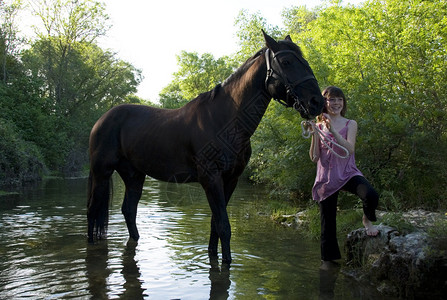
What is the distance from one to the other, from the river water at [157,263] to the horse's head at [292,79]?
191 cm

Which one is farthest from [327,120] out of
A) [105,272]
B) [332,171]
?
[105,272]

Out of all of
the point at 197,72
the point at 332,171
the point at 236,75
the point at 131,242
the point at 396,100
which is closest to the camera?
the point at 332,171

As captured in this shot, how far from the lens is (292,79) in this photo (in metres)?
4.44

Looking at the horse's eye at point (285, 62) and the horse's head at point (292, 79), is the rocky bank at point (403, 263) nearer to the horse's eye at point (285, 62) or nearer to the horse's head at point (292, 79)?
the horse's head at point (292, 79)

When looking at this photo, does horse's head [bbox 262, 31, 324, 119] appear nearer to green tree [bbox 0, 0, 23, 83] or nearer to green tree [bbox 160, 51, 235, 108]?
green tree [bbox 0, 0, 23, 83]

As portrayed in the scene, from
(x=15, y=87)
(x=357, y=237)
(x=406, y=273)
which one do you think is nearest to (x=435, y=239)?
(x=406, y=273)

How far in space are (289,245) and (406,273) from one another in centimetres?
259

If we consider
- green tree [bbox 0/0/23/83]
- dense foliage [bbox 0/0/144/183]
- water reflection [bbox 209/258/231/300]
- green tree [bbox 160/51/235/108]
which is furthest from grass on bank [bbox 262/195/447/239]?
green tree [bbox 160/51/235/108]

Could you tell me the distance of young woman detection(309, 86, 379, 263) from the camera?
4539 mm

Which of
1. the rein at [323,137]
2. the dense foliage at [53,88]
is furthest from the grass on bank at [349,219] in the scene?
the dense foliage at [53,88]

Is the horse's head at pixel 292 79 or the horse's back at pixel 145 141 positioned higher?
the horse's head at pixel 292 79

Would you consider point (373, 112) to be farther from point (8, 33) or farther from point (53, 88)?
point (53, 88)

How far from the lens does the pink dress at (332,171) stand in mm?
4715

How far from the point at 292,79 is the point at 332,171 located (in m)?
1.22
